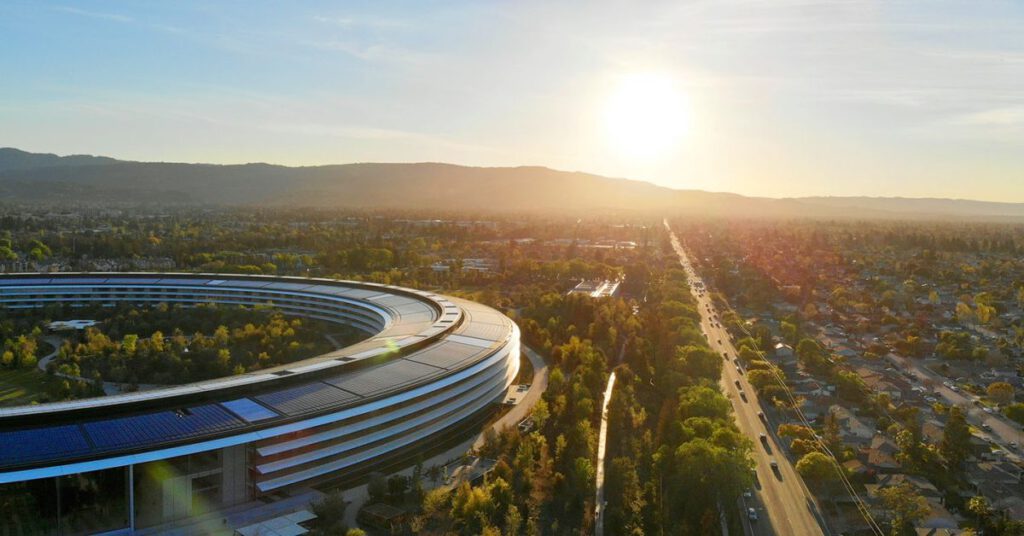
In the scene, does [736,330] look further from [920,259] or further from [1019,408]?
[920,259]

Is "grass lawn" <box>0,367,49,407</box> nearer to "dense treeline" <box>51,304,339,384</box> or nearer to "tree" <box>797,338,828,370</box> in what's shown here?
"dense treeline" <box>51,304,339,384</box>

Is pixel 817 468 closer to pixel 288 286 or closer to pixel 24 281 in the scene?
pixel 288 286

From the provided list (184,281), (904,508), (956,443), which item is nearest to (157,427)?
(904,508)

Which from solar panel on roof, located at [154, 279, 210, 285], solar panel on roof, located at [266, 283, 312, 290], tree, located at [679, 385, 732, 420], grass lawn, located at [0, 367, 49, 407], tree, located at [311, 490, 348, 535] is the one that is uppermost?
solar panel on roof, located at [266, 283, 312, 290]

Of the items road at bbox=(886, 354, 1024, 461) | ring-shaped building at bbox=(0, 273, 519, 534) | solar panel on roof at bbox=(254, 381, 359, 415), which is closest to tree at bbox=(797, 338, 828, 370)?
road at bbox=(886, 354, 1024, 461)

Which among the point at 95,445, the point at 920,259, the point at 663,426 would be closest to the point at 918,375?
the point at 663,426

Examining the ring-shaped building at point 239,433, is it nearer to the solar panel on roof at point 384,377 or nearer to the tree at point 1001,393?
the solar panel on roof at point 384,377
